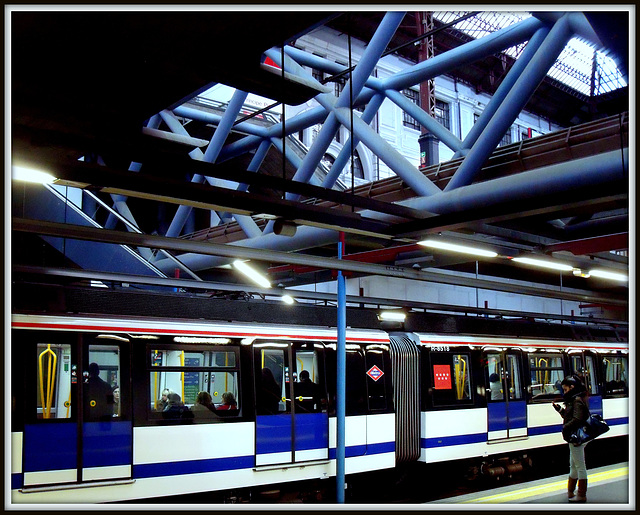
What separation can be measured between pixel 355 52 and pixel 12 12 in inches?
940

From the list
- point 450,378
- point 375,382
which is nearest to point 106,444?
point 375,382

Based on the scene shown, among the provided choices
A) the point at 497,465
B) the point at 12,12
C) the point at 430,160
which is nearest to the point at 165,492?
the point at 12,12

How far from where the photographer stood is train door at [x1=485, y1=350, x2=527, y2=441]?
14766mm

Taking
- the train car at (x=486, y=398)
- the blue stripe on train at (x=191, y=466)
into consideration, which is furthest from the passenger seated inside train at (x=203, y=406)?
the train car at (x=486, y=398)

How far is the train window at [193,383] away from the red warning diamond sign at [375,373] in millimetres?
2807

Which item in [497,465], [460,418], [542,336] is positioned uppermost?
[542,336]

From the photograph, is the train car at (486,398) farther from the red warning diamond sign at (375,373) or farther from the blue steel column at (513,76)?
the blue steel column at (513,76)

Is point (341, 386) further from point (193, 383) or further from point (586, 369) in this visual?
point (586, 369)

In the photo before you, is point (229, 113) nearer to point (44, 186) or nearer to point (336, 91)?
point (44, 186)

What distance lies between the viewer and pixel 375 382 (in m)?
12.6

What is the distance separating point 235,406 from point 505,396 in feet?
22.7

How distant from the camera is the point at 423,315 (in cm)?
1400

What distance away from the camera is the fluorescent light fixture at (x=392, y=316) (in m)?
13.3

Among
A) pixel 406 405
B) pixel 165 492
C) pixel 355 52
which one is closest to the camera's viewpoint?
pixel 165 492
